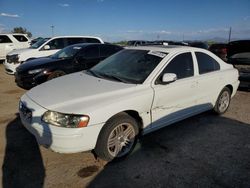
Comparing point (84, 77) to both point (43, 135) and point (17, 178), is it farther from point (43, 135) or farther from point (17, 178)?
Result: point (17, 178)

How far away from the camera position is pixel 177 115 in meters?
→ 4.36

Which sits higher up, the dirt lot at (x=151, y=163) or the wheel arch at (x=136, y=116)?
the wheel arch at (x=136, y=116)

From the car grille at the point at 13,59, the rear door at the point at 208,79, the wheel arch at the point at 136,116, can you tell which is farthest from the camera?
the car grille at the point at 13,59

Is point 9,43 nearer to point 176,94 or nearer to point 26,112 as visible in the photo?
point 26,112

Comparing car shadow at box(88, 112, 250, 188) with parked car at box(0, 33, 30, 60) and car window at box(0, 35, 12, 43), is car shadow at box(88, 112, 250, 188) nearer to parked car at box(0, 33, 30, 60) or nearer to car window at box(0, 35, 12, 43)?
parked car at box(0, 33, 30, 60)

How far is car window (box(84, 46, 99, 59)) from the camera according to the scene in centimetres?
806

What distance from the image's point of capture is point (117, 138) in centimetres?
351

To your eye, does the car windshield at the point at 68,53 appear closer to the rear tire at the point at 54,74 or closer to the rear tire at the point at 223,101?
the rear tire at the point at 54,74

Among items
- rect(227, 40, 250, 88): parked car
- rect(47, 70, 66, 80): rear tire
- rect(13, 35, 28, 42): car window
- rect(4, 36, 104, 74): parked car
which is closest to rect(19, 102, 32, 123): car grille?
rect(47, 70, 66, 80): rear tire

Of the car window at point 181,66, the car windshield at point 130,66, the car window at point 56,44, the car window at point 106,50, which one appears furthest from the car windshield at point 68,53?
the car window at point 181,66

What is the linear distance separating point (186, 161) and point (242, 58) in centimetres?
498

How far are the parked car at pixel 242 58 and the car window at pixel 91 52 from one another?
4.27 metres

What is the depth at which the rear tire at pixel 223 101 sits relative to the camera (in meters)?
5.44

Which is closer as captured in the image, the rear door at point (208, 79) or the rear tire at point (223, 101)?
the rear door at point (208, 79)
